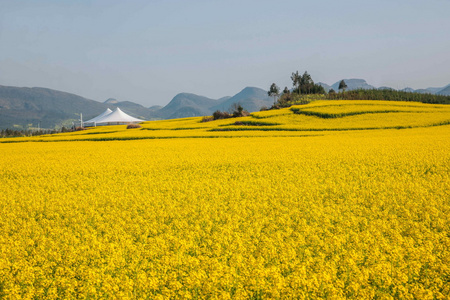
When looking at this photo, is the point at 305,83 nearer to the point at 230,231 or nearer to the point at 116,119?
the point at 116,119

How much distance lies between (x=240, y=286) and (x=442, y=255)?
4.07 metres

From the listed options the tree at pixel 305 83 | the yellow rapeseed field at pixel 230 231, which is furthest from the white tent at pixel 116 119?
the yellow rapeseed field at pixel 230 231

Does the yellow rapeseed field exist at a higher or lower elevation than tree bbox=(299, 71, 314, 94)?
lower

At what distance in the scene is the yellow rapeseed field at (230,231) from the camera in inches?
194

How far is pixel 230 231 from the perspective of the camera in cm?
693

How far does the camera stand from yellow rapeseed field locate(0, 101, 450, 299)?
4934mm

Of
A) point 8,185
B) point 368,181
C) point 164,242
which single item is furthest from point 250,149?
point 164,242

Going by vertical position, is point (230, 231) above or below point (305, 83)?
below

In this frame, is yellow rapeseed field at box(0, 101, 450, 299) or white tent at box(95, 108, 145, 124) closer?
yellow rapeseed field at box(0, 101, 450, 299)

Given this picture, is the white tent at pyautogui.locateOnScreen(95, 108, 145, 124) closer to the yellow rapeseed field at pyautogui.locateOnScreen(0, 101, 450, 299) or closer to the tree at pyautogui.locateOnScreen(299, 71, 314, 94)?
the tree at pyautogui.locateOnScreen(299, 71, 314, 94)

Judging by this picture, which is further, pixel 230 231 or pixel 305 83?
pixel 305 83

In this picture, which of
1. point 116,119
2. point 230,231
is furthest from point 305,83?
point 230,231

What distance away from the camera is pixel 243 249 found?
6.05 metres

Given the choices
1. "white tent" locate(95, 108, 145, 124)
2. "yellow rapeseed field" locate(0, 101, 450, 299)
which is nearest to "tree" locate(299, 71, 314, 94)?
"white tent" locate(95, 108, 145, 124)
